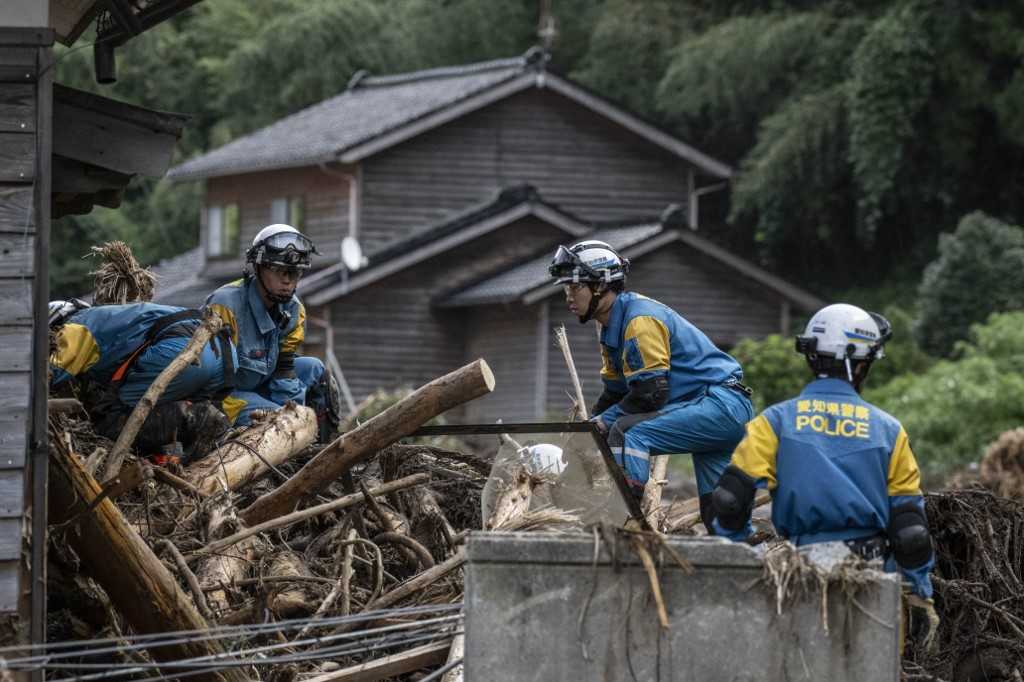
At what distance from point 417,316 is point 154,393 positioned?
27.3 meters

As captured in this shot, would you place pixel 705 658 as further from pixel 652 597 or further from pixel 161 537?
pixel 161 537

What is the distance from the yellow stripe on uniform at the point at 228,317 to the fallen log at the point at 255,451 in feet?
1.63

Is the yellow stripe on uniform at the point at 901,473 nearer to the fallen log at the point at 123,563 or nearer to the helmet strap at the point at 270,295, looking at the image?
the fallen log at the point at 123,563

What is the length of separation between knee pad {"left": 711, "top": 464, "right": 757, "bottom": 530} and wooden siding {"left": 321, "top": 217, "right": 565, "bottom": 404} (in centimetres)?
2766

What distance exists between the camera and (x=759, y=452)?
735 cm

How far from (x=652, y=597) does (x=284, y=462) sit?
12.4 ft

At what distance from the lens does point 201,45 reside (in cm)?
5681

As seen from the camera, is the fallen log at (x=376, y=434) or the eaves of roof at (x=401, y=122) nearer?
the fallen log at (x=376, y=434)

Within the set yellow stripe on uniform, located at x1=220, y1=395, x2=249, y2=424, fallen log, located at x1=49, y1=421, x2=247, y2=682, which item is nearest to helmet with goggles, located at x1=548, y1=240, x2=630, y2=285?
yellow stripe on uniform, located at x1=220, y1=395, x2=249, y2=424

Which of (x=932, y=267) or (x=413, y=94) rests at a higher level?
(x=413, y=94)

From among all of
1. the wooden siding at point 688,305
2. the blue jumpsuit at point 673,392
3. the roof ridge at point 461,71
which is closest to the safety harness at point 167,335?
the blue jumpsuit at point 673,392

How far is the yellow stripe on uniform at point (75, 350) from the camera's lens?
30.3ft

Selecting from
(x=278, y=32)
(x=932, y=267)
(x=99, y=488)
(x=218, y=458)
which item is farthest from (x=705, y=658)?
(x=278, y=32)

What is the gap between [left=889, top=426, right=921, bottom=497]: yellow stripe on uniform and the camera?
7414 millimetres
